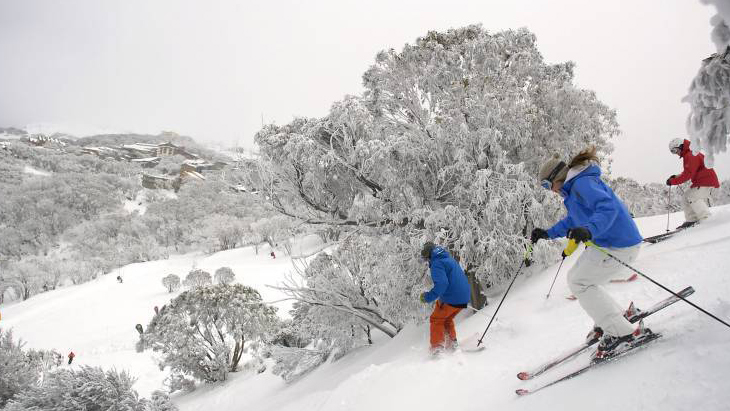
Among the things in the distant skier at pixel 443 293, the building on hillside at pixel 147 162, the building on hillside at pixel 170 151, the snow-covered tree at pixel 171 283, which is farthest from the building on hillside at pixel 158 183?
the distant skier at pixel 443 293

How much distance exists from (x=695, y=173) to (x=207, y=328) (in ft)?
52.6

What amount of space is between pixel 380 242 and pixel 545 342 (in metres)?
4.28

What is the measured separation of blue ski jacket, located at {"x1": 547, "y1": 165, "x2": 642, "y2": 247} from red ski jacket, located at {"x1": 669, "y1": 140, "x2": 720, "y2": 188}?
480 centimetres

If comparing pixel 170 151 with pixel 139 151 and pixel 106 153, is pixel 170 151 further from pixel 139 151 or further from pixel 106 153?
pixel 106 153

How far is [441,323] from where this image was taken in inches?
186

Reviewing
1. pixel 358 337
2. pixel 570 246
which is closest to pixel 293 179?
pixel 358 337

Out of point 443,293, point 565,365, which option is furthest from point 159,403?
point 565,365

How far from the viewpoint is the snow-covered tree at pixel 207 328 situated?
1370 cm

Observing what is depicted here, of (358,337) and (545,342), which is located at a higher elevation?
(545,342)

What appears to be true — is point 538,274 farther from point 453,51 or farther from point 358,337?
point 453,51

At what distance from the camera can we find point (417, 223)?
25.3 ft

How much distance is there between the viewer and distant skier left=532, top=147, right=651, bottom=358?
2619mm

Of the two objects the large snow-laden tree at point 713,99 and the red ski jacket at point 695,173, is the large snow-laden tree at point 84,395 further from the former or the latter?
the red ski jacket at point 695,173

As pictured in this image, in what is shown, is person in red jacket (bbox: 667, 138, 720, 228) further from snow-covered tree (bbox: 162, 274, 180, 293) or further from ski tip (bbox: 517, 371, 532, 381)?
snow-covered tree (bbox: 162, 274, 180, 293)
